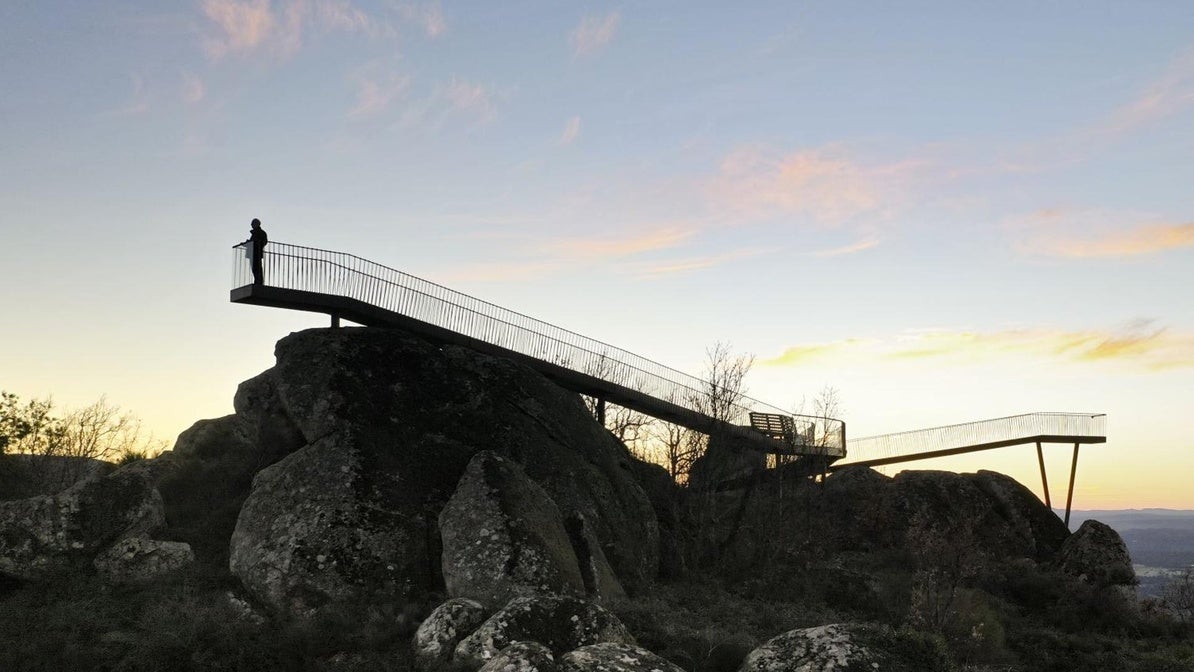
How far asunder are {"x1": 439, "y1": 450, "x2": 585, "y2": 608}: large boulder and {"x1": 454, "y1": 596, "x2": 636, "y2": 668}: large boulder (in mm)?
4659

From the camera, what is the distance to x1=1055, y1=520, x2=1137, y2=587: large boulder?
38.0 meters

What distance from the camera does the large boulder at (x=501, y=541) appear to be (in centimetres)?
2089

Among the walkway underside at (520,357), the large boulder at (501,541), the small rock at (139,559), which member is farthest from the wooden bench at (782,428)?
the small rock at (139,559)

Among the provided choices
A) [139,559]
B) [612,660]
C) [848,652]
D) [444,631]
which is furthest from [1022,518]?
[139,559]

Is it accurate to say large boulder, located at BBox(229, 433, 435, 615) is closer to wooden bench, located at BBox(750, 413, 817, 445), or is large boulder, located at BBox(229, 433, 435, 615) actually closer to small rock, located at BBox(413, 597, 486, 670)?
small rock, located at BBox(413, 597, 486, 670)

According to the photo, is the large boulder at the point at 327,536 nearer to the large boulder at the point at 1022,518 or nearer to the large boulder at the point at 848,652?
the large boulder at the point at 848,652

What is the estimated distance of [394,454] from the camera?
24.6 m

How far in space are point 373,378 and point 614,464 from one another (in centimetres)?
858

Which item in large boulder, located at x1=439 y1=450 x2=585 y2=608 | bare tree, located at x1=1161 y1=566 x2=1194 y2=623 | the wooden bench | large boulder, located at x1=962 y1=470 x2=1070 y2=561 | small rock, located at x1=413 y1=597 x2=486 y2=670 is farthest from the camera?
large boulder, located at x1=962 y1=470 x2=1070 y2=561

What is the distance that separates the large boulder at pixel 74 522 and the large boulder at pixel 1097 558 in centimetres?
3565

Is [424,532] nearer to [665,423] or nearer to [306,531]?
[306,531]

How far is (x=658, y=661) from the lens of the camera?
44.3 ft

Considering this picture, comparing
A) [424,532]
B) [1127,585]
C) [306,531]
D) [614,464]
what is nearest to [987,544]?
[1127,585]

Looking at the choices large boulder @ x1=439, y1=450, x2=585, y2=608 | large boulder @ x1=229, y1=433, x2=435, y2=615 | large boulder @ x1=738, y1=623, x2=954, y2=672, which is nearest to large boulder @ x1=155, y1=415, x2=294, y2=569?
large boulder @ x1=229, y1=433, x2=435, y2=615
